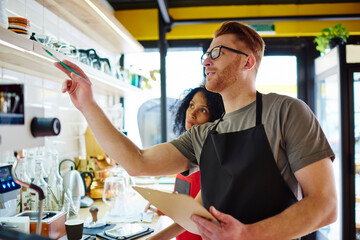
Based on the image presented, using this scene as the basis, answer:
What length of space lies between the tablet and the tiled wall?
1.12 m

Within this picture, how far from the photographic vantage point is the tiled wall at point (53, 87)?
71.5 inches

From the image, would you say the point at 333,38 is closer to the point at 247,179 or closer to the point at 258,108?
the point at 258,108

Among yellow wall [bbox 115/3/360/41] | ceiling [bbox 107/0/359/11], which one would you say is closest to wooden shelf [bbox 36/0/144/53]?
yellow wall [bbox 115/3/360/41]

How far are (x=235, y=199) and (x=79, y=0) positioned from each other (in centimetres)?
148

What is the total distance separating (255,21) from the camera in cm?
341

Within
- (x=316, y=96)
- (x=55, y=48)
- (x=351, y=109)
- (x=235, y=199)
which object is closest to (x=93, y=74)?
(x=55, y=48)

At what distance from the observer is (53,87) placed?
7.24ft

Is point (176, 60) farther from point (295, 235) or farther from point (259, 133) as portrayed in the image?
point (295, 235)

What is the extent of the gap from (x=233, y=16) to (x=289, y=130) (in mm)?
2934

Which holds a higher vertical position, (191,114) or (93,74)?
(93,74)

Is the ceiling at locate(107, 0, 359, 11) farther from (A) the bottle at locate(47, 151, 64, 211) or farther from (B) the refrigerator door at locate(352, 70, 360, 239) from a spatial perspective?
(A) the bottle at locate(47, 151, 64, 211)

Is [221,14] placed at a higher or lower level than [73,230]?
higher

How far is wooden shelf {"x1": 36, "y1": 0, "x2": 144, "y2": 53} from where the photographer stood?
201cm

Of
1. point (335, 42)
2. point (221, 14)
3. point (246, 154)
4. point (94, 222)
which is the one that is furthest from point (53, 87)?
point (335, 42)
